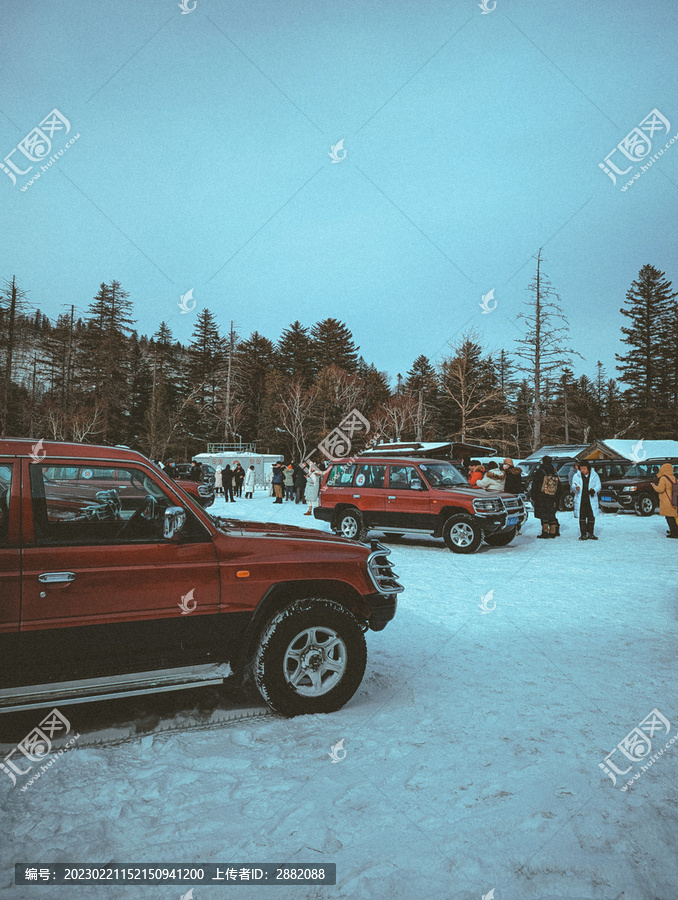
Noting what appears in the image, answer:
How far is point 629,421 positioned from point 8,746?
64896mm

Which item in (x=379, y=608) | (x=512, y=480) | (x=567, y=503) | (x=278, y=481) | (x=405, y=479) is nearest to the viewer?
(x=379, y=608)

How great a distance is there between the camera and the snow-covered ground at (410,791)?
241 centimetres

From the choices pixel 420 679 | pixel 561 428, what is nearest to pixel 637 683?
pixel 420 679

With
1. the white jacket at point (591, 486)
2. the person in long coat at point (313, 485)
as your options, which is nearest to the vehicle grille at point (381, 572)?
the white jacket at point (591, 486)

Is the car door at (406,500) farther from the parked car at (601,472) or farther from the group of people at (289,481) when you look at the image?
the parked car at (601,472)

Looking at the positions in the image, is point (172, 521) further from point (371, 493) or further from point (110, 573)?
point (371, 493)

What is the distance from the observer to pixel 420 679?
4.70 m

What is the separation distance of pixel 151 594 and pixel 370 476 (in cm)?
945

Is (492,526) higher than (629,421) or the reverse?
the reverse

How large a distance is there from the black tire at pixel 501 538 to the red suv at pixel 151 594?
8715mm

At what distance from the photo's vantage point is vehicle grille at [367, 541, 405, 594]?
425 centimetres

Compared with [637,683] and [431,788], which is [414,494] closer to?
[637,683]

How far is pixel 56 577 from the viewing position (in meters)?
3.22

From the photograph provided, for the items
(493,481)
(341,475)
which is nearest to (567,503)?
(493,481)
